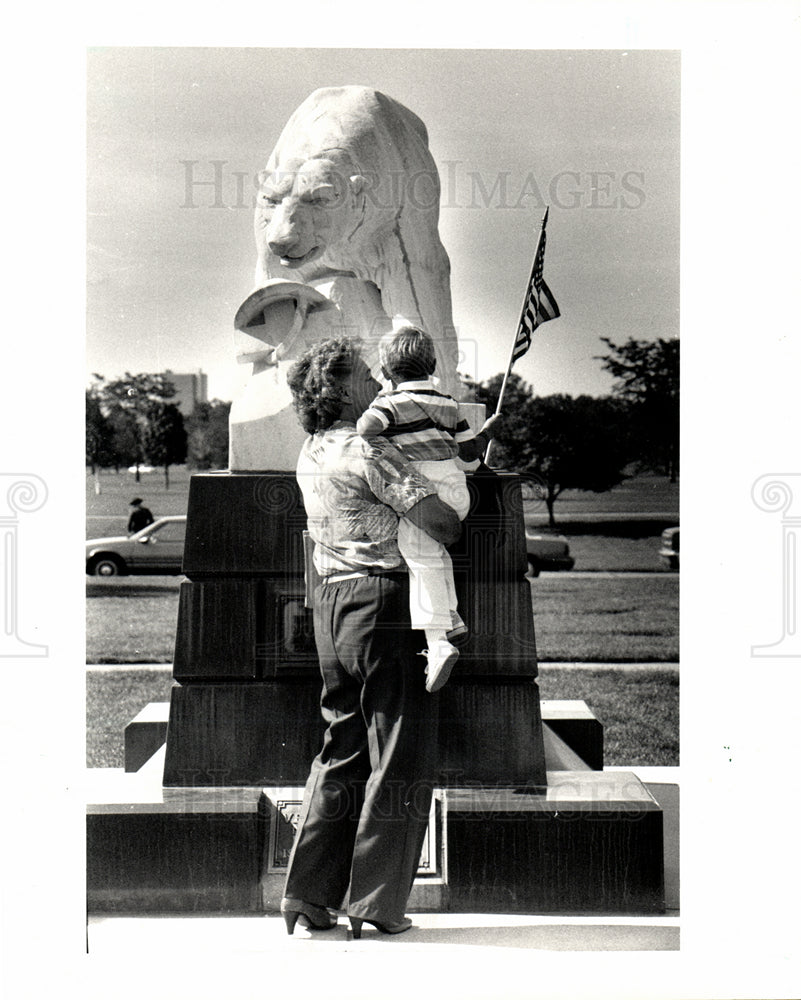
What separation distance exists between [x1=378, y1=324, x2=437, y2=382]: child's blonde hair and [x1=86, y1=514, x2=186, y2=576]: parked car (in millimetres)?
4914

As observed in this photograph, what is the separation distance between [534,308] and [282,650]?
1.80m

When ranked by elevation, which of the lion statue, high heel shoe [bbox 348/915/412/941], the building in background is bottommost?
high heel shoe [bbox 348/915/412/941]

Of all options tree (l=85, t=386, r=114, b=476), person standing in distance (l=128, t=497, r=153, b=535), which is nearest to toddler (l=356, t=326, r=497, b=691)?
tree (l=85, t=386, r=114, b=476)

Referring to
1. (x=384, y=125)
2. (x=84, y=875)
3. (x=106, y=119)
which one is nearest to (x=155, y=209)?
(x=106, y=119)

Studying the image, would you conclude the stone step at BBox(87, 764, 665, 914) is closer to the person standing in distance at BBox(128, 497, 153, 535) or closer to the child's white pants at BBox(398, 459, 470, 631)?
the child's white pants at BBox(398, 459, 470, 631)

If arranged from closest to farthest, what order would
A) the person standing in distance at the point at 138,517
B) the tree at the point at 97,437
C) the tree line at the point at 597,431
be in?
the tree at the point at 97,437 < the person standing in distance at the point at 138,517 < the tree line at the point at 597,431

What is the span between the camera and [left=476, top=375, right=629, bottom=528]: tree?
1052 centimetres

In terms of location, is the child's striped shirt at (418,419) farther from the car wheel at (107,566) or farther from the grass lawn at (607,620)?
the grass lawn at (607,620)

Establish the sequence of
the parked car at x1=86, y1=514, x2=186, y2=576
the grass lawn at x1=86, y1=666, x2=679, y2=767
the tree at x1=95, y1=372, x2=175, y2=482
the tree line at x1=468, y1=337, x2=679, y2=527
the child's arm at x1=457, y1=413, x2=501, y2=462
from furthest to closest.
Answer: the grass lawn at x1=86, y1=666, x2=679, y2=767
the tree line at x1=468, y1=337, x2=679, y2=527
the parked car at x1=86, y1=514, x2=186, y2=576
the tree at x1=95, y1=372, x2=175, y2=482
the child's arm at x1=457, y1=413, x2=501, y2=462

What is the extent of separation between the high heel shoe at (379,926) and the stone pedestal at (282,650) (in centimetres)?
65

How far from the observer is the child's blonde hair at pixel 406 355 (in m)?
5.08

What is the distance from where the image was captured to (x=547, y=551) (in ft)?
39.5
